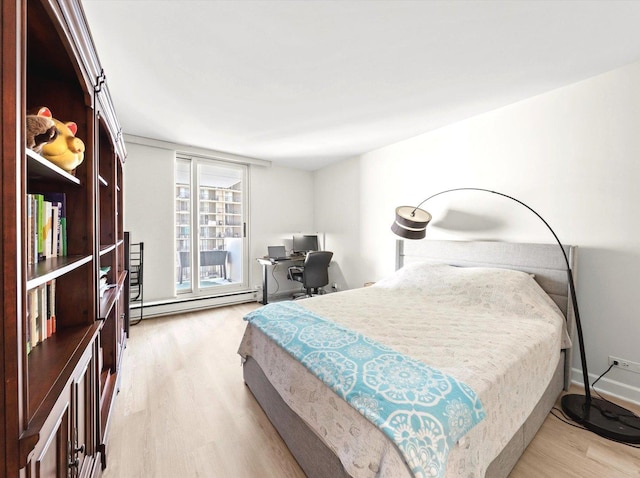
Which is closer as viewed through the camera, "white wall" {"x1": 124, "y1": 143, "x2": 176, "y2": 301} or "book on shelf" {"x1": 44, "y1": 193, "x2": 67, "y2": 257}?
"book on shelf" {"x1": 44, "y1": 193, "x2": 67, "y2": 257}

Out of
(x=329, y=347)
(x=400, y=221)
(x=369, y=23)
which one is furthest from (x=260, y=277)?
(x=369, y=23)

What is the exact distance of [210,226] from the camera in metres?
4.41

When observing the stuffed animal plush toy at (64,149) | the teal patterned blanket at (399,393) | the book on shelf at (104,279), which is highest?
the stuffed animal plush toy at (64,149)

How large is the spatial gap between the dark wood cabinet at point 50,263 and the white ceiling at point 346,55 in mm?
599

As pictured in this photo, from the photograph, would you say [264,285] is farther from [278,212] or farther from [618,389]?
[618,389]

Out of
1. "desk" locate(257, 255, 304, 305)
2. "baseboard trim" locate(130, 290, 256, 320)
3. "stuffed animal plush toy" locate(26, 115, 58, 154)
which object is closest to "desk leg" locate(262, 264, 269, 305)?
"desk" locate(257, 255, 304, 305)

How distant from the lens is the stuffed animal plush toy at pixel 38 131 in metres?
0.89

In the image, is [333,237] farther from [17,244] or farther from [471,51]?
[17,244]

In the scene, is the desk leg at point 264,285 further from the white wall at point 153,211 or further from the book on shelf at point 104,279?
the book on shelf at point 104,279

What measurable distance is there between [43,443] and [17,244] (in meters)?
0.51

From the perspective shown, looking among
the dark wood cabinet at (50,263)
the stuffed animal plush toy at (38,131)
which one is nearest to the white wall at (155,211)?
the dark wood cabinet at (50,263)

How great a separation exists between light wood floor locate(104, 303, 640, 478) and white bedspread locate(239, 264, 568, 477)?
337 millimetres

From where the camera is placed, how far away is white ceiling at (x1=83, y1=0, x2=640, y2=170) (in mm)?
1496

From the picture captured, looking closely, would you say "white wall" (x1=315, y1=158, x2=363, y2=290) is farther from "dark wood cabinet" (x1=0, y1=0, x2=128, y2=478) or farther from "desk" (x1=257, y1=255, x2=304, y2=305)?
"dark wood cabinet" (x1=0, y1=0, x2=128, y2=478)
